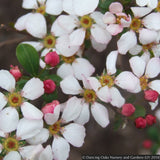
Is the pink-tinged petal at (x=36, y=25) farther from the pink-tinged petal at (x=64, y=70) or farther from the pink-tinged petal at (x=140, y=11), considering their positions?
the pink-tinged petal at (x=140, y=11)

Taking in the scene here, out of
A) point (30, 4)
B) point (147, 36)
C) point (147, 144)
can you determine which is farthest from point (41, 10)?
point (147, 144)

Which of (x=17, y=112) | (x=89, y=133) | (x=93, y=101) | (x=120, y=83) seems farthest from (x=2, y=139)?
(x=89, y=133)

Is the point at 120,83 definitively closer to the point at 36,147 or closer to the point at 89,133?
the point at 36,147

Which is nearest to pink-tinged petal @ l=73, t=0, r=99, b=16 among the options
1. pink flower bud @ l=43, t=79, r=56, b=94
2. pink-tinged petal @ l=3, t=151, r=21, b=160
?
pink flower bud @ l=43, t=79, r=56, b=94

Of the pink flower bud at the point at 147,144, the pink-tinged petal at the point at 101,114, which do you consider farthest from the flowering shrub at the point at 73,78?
the pink flower bud at the point at 147,144

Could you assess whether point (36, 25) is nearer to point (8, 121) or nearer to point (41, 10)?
point (41, 10)

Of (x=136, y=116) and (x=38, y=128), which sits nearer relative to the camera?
(x=38, y=128)

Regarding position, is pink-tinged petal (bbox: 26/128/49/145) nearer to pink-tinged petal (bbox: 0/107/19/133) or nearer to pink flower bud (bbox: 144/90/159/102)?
pink-tinged petal (bbox: 0/107/19/133)

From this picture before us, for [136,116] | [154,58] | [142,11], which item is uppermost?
[142,11]
